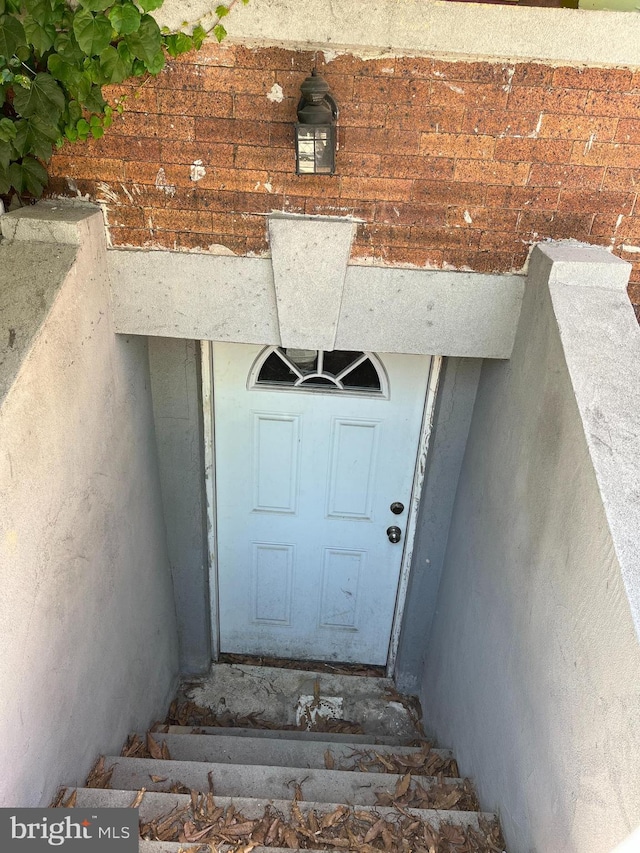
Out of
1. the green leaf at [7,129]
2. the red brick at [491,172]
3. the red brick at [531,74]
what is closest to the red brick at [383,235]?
the red brick at [491,172]

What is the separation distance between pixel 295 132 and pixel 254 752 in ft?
12.0

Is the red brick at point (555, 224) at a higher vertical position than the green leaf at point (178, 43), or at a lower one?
lower

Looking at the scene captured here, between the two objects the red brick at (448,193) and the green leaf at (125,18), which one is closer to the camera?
the green leaf at (125,18)

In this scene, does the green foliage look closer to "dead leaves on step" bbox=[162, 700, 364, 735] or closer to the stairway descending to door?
the stairway descending to door

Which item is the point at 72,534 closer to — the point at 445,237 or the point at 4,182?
the point at 4,182

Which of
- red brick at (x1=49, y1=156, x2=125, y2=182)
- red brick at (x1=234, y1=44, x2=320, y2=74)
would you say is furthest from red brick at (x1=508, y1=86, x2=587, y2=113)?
red brick at (x1=49, y1=156, x2=125, y2=182)

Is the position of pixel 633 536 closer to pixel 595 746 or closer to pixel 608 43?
pixel 595 746

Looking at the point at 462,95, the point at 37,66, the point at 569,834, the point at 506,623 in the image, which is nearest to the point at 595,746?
the point at 569,834

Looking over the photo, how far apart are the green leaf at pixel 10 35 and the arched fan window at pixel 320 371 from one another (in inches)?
80.5

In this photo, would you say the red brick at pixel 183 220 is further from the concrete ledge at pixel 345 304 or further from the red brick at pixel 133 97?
the red brick at pixel 133 97

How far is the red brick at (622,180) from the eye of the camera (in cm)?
301

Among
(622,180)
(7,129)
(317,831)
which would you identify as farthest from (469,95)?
(317,831)

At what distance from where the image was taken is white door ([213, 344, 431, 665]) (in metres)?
4.16

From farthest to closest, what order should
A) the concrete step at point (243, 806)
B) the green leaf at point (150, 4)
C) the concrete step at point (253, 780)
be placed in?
1. the concrete step at point (253, 780)
2. the concrete step at point (243, 806)
3. the green leaf at point (150, 4)
